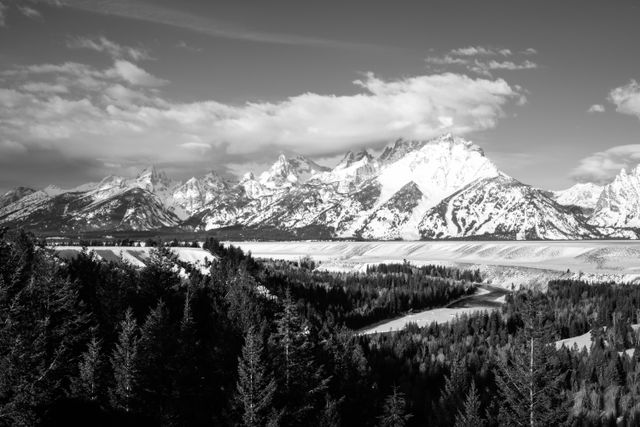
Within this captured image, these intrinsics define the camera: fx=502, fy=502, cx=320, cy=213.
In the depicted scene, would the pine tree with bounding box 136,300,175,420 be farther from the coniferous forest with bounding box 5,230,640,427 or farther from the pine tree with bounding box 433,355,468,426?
the pine tree with bounding box 433,355,468,426

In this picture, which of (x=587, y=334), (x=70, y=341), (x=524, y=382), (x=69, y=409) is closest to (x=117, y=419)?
(x=69, y=409)

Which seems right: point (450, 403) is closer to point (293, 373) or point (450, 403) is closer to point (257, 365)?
point (293, 373)

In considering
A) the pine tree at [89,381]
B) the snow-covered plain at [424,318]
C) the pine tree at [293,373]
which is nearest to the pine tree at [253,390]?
the pine tree at [293,373]

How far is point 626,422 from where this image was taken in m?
54.6

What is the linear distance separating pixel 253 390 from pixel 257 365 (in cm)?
199

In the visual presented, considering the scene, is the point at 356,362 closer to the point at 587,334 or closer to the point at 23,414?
the point at 23,414

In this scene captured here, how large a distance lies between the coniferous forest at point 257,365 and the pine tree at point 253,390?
18 cm

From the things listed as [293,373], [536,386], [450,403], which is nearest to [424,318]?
[450,403]

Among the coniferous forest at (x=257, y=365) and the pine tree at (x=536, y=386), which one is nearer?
the pine tree at (x=536, y=386)

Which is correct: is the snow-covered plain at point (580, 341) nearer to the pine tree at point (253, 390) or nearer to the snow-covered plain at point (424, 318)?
the snow-covered plain at point (424, 318)

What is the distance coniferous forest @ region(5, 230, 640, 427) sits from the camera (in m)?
37.6

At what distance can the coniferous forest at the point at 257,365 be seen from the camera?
37562 mm

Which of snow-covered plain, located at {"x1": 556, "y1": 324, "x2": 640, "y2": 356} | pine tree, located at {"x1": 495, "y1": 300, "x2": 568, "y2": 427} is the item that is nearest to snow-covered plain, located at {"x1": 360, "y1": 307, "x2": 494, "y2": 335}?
snow-covered plain, located at {"x1": 556, "y1": 324, "x2": 640, "y2": 356}

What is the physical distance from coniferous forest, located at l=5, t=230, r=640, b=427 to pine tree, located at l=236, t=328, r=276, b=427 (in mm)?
179
